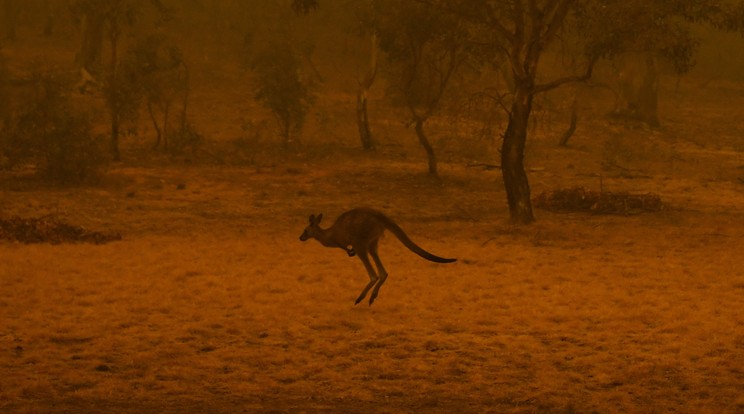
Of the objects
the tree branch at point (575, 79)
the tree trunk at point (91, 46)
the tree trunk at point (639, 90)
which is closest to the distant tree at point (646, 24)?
the tree branch at point (575, 79)

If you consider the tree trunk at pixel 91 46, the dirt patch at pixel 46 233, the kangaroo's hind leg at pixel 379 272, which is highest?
the tree trunk at pixel 91 46

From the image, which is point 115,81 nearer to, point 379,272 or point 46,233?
point 46,233

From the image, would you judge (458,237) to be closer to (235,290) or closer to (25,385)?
(235,290)

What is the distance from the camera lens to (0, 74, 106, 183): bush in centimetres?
2039

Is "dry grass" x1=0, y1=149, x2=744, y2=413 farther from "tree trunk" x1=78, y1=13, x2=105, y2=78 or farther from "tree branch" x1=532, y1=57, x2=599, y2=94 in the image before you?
"tree trunk" x1=78, y1=13, x2=105, y2=78

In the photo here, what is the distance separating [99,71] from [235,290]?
23110 mm

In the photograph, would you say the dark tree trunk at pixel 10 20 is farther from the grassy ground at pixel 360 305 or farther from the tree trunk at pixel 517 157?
the tree trunk at pixel 517 157

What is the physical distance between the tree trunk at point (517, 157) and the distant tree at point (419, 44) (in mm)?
2593

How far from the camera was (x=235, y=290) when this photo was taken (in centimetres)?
1140

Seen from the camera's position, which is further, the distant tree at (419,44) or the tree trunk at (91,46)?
the tree trunk at (91,46)

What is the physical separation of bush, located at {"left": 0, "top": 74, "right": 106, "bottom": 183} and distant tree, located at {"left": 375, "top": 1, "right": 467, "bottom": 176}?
675 centimetres

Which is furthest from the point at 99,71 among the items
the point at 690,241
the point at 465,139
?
the point at 690,241

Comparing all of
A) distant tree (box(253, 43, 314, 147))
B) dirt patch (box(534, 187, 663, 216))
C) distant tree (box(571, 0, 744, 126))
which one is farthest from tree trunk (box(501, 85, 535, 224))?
distant tree (box(253, 43, 314, 147))

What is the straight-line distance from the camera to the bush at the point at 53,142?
20391mm
